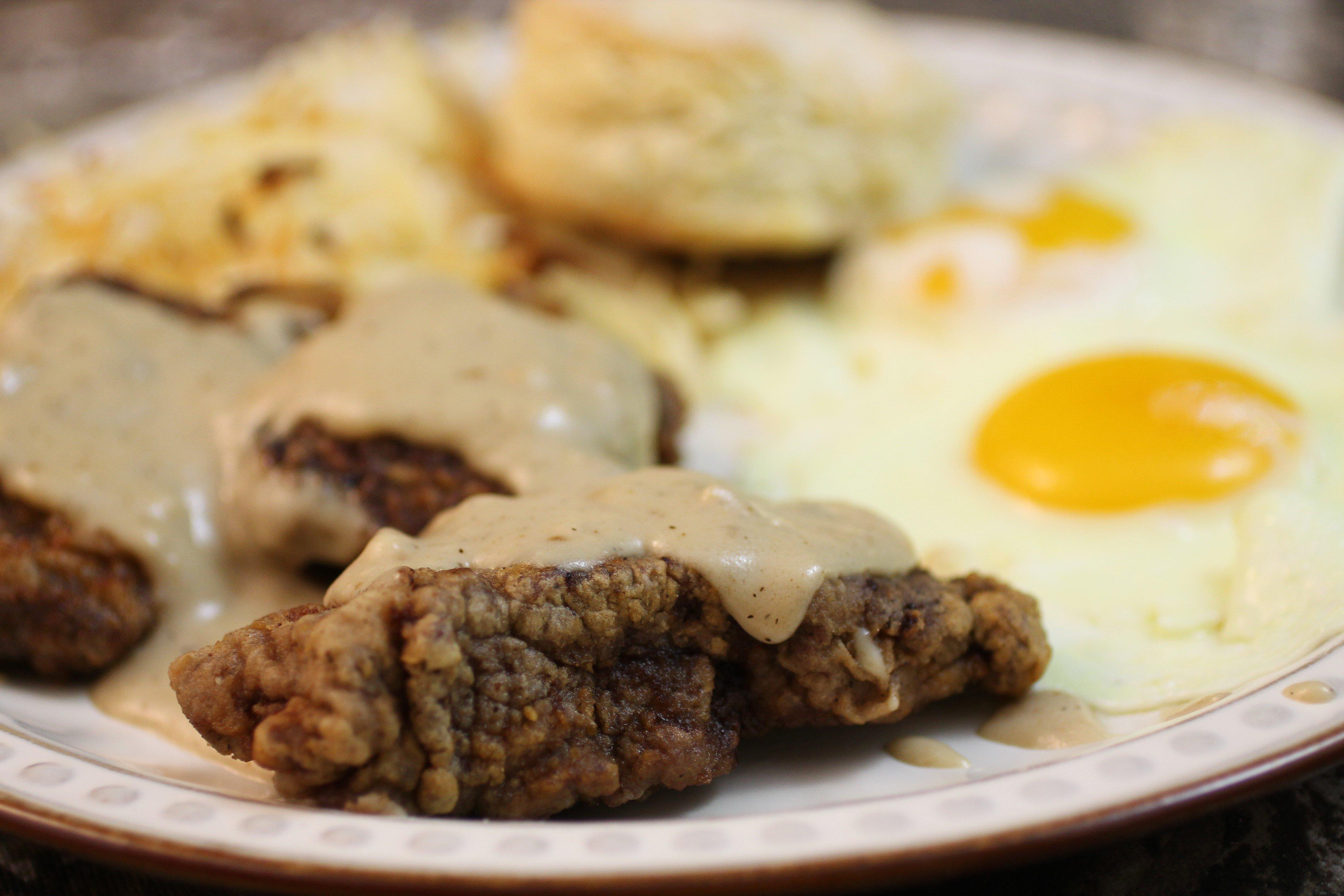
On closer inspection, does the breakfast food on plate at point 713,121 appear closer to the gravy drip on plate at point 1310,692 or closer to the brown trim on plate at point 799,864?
the gravy drip on plate at point 1310,692

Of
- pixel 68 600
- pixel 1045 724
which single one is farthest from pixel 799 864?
pixel 68 600

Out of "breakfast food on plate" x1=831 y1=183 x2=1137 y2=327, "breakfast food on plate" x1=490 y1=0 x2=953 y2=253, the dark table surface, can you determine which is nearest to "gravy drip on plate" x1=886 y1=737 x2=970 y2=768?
"breakfast food on plate" x1=831 y1=183 x2=1137 y2=327

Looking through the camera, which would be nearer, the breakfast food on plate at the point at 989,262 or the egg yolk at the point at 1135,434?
the egg yolk at the point at 1135,434

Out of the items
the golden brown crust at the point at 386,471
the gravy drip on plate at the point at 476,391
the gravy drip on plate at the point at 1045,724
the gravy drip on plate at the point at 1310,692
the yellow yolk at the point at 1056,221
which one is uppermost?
the yellow yolk at the point at 1056,221

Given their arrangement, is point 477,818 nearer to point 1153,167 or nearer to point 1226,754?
point 1226,754

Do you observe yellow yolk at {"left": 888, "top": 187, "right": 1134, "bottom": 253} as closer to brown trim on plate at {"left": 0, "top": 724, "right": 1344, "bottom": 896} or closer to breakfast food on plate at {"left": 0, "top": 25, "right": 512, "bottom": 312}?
breakfast food on plate at {"left": 0, "top": 25, "right": 512, "bottom": 312}

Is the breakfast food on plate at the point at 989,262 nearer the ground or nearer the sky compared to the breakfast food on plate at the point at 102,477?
nearer the sky

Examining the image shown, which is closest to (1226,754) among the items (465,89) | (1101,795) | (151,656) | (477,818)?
(1101,795)

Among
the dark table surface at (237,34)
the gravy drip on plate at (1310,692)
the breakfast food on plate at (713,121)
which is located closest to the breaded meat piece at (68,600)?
the breakfast food on plate at (713,121)
